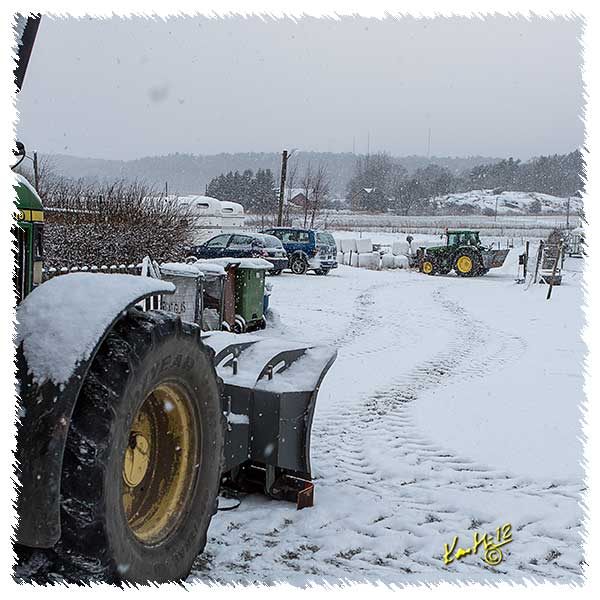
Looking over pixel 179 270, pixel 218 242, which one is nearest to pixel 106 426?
pixel 179 270

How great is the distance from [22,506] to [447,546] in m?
2.58

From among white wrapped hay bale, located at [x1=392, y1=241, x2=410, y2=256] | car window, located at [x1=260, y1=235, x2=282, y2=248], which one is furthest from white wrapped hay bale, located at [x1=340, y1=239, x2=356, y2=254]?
car window, located at [x1=260, y1=235, x2=282, y2=248]

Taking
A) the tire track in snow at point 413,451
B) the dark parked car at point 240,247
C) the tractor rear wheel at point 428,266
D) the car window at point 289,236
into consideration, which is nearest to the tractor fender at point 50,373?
the tire track in snow at point 413,451

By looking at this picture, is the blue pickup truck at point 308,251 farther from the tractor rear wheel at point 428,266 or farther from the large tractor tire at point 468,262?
the large tractor tire at point 468,262

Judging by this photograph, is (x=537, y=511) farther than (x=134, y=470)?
Yes

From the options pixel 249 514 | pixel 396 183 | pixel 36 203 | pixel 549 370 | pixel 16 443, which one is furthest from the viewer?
pixel 396 183

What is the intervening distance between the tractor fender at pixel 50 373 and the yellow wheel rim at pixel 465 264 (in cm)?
2569

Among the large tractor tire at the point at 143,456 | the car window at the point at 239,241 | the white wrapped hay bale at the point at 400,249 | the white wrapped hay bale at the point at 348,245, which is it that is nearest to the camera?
the large tractor tire at the point at 143,456

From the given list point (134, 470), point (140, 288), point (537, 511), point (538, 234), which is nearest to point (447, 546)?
point (537, 511)

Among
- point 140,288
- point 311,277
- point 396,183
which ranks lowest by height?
point 311,277

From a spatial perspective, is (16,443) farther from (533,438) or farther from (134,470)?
(533,438)

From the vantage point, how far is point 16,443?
219 centimetres

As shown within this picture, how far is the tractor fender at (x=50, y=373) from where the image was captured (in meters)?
2.22

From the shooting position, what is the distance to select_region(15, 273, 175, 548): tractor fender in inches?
87.4
